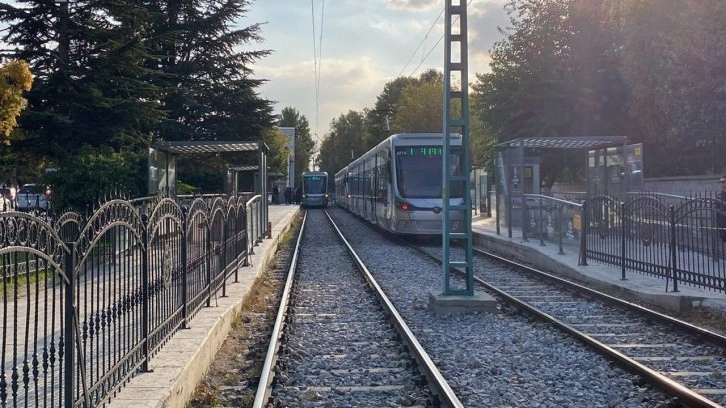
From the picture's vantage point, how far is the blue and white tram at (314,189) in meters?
66.7

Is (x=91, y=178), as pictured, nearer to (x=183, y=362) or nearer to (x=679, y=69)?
(x=183, y=362)

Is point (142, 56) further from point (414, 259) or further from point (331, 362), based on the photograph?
point (331, 362)

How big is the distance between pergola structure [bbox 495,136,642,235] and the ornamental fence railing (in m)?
3.14

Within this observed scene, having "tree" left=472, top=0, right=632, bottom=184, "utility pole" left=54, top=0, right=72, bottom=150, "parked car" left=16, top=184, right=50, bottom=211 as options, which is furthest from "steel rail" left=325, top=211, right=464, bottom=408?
"tree" left=472, top=0, right=632, bottom=184

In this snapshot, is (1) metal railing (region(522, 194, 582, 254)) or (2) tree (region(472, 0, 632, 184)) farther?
(2) tree (region(472, 0, 632, 184))

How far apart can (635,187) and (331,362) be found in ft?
46.9

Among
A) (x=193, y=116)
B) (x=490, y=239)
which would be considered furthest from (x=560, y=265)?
(x=193, y=116)

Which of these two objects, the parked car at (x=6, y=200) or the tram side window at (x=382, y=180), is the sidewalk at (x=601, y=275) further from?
the parked car at (x=6, y=200)

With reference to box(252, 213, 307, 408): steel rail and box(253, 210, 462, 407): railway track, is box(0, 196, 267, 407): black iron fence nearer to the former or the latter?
Answer: box(252, 213, 307, 408): steel rail

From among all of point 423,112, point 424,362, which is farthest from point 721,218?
point 423,112

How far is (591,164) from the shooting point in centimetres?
2314

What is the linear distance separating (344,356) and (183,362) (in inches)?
88.3

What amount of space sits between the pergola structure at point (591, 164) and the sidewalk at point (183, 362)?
12297 mm

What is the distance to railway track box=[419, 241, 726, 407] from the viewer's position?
7098 millimetres
